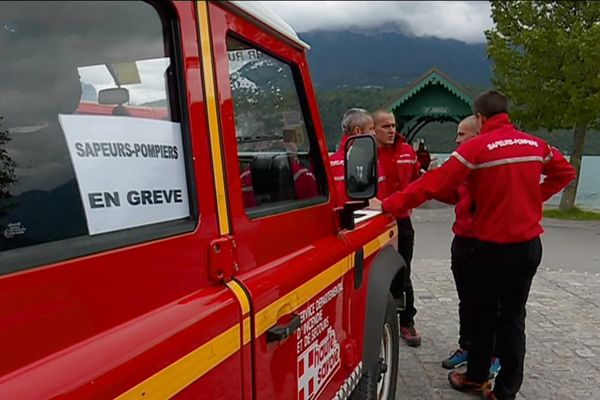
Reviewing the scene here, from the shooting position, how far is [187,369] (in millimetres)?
1339

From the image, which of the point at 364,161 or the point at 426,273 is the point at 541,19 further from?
the point at 364,161

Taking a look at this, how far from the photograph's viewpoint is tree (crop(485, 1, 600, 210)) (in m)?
12.8

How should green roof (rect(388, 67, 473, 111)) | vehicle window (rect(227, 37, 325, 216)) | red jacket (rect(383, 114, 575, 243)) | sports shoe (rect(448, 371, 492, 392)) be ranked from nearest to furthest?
1. vehicle window (rect(227, 37, 325, 216))
2. red jacket (rect(383, 114, 575, 243))
3. sports shoe (rect(448, 371, 492, 392))
4. green roof (rect(388, 67, 473, 111))

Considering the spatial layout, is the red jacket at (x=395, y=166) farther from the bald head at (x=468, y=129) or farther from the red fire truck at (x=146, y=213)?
the red fire truck at (x=146, y=213)

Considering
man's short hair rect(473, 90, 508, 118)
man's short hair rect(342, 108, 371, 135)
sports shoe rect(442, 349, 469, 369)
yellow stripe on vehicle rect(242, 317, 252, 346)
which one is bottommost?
sports shoe rect(442, 349, 469, 369)

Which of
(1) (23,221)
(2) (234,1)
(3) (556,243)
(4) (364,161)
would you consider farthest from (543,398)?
(3) (556,243)

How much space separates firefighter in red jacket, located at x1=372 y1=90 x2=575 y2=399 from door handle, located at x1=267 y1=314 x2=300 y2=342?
1.67 meters

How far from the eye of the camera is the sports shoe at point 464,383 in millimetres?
3969

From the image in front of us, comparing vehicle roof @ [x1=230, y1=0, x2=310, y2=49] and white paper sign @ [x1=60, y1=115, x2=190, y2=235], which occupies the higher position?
vehicle roof @ [x1=230, y1=0, x2=310, y2=49]

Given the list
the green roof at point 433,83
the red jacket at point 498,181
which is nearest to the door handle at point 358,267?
the red jacket at point 498,181

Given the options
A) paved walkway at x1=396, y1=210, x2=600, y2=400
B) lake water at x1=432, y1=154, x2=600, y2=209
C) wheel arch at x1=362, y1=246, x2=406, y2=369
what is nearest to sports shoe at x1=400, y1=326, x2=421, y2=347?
paved walkway at x1=396, y1=210, x2=600, y2=400

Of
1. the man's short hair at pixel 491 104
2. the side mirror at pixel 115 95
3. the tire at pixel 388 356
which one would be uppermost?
the side mirror at pixel 115 95

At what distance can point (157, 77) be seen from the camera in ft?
4.93

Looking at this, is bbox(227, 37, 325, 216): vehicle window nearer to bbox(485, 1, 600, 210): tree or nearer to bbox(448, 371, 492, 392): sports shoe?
bbox(448, 371, 492, 392): sports shoe
